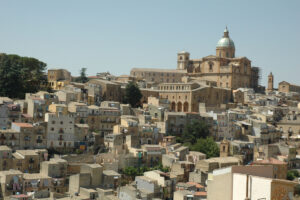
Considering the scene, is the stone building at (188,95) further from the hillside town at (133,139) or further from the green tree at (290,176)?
the green tree at (290,176)

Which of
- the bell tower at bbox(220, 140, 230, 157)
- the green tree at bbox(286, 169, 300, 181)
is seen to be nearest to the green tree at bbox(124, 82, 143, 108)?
the bell tower at bbox(220, 140, 230, 157)

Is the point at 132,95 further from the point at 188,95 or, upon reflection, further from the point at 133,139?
the point at 133,139

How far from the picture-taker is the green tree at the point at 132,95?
63938 millimetres

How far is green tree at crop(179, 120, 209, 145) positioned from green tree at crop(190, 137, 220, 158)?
1.63m

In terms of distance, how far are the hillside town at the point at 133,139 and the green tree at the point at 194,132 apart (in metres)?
0.12

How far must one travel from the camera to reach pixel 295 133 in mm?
60938

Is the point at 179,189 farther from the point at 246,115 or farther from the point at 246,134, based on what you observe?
the point at 246,115

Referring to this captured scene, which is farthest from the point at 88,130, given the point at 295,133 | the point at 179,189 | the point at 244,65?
the point at 244,65

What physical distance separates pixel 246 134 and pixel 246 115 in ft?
15.0

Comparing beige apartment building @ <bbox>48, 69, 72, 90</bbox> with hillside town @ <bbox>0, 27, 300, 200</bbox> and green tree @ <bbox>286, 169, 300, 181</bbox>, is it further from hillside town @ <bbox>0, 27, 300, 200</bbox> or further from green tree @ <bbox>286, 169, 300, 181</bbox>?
green tree @ <bbox>286, 169, 300, 181</bbox>

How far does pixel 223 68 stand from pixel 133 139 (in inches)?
1514

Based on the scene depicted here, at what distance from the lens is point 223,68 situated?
80.7 metres

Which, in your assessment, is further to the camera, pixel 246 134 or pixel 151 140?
pixel 246 134

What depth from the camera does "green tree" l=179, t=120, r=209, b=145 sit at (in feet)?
177
